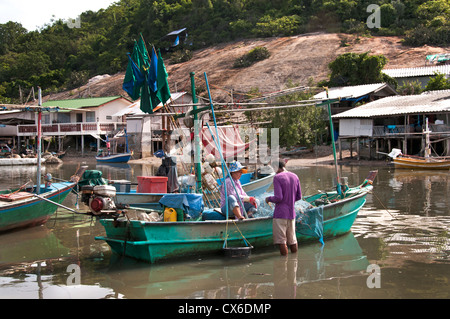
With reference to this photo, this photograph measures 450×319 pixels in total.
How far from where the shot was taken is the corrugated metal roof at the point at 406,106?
94.4ft

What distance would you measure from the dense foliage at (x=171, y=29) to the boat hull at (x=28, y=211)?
43509 millimetres

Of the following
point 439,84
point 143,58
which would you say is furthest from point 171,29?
point 143,58

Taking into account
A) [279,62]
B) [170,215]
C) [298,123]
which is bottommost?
[170,215]

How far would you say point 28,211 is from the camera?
12055mm

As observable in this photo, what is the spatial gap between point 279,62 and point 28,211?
4428cm

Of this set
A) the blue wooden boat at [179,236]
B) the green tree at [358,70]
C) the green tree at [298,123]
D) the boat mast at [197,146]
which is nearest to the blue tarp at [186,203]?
the blue wooden boat at [179,236]

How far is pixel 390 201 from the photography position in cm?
1609

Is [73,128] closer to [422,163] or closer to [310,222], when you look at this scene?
[422,163]

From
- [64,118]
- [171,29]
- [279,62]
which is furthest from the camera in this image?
[171,29]

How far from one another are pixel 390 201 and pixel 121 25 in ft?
217

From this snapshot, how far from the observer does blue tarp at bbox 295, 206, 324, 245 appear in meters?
9.73
